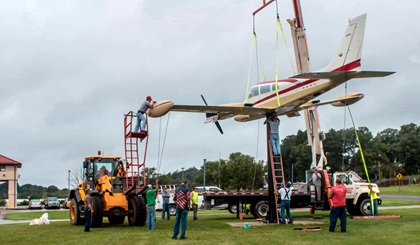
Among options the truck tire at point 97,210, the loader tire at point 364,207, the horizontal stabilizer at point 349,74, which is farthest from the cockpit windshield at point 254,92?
the loader tire at point 364,207

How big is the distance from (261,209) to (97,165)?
27.3 feet

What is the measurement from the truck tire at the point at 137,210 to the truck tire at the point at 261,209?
262 inches

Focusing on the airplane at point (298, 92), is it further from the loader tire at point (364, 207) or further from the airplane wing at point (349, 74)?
the loader tire at point (364, 207)

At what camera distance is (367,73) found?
A: 19.9 m

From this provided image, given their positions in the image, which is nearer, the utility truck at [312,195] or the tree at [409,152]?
the utility truck at [312,195]

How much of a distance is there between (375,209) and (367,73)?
874 centimetres

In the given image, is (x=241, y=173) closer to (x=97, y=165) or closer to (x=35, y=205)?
(x=35, y=205)

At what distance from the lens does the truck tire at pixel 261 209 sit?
26.3m

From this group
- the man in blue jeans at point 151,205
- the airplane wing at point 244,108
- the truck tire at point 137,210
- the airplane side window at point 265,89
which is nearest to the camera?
the man in blue jeans at point 151,205

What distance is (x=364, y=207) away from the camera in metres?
26.9

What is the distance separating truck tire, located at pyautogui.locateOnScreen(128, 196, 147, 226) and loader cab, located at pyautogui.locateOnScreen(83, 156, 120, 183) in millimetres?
2072

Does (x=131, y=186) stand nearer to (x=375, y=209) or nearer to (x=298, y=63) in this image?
(x=298, y=63)

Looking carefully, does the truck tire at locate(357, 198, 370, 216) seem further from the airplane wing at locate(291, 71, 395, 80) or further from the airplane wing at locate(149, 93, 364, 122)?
Answer: the airplane wing at locate(291, 71, 395, 80)

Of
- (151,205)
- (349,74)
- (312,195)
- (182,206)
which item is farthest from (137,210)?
(349,74)
